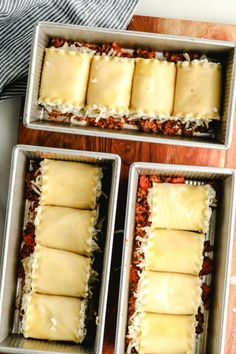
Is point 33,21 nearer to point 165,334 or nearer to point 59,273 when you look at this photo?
point 59,273

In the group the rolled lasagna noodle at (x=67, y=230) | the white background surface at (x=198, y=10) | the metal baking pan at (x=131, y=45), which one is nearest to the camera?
the metal baking pan at (x=131, y=45)

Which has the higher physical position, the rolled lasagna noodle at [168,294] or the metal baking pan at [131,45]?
the metal baking pan at [131,45]

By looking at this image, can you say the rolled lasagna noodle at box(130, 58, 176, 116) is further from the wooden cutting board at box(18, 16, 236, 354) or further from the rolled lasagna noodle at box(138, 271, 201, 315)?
the rolled lasagna noodle at box(138, 271, 201, 315)

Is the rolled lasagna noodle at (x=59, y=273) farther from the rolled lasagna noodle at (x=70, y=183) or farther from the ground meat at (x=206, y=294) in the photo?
the ground meat at (x=206, y=294)

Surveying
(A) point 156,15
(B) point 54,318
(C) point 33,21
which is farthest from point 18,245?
(A) point 156,15

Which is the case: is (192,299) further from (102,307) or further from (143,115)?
(143,115)

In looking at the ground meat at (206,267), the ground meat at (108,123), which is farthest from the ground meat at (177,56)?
the ground meat at (206,267)

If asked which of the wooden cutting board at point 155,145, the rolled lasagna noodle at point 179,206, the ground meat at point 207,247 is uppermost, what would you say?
the wooden cutting board at point 155,145

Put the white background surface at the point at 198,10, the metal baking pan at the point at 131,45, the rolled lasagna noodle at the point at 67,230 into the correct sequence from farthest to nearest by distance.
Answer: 1. the white background surface at the point at 198,10
2. the rolled lasagna noodle at the point at 67,230
3. the metal baking pan at the point at 131,45
